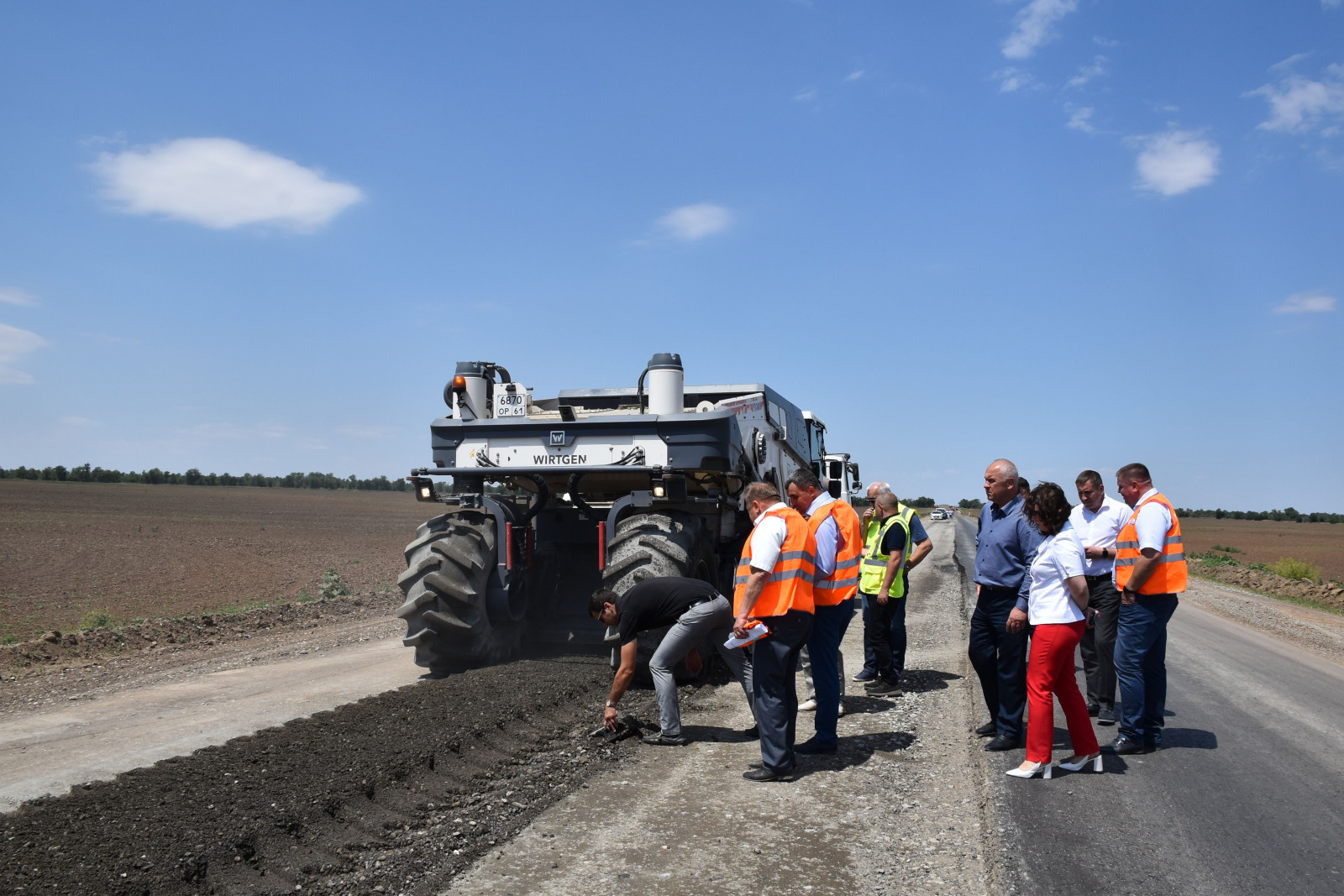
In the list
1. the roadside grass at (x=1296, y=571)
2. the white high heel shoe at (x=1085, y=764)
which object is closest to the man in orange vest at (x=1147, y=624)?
the white high heel shoe at (x=1085, y=764)

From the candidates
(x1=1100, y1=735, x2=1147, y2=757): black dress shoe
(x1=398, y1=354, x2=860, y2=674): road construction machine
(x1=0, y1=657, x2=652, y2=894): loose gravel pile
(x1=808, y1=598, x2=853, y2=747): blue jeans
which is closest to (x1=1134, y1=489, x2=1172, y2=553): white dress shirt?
(x1=1100, y1=735, x2=1147, y2=757): black dress shoe

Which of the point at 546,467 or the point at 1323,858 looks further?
the point at 546,467

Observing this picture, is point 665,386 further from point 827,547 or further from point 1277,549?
point 1277,549

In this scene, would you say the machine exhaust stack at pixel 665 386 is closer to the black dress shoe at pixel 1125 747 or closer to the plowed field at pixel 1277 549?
the black dress shoe at pixel 1125 747

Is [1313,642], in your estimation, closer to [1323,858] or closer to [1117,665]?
[1117,665]

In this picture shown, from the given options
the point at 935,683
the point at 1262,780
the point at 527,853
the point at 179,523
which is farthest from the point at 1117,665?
the point at 179,523

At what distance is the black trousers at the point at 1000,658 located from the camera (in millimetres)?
5945

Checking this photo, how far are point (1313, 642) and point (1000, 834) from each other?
11.2 metres

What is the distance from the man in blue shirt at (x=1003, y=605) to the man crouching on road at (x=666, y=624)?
1655 millimetres

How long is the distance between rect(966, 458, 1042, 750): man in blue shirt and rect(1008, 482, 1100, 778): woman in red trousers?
1.40 feet

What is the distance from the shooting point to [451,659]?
27.3 feet

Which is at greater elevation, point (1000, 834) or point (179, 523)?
point (179, 523)

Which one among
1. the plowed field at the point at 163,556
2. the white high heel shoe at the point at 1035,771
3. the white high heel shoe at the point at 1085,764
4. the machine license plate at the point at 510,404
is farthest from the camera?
the plowed field at the point at 163,556

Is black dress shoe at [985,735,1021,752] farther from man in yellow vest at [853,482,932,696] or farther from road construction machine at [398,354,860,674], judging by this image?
road construction machine at [398,354,860,674]
